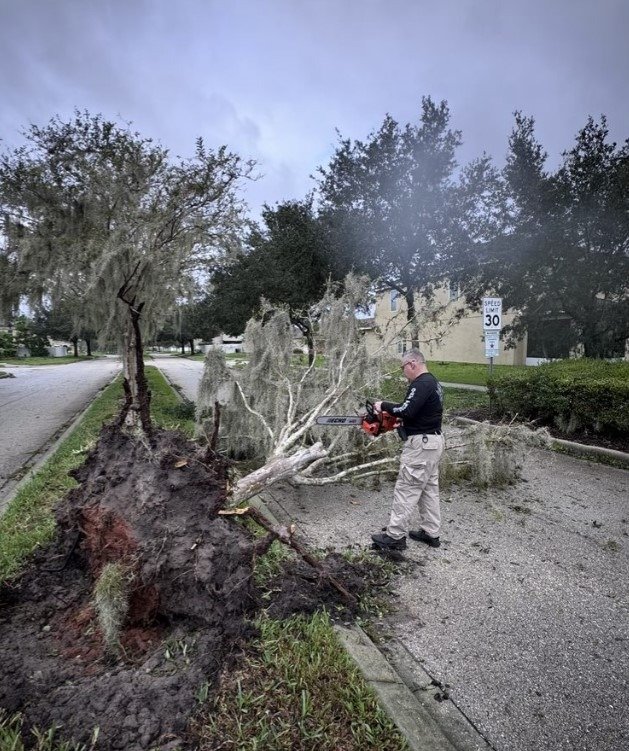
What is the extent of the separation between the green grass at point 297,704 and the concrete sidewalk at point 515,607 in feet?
1.19

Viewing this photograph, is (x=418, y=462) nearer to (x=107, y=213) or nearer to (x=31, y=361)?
(x=107, y=213)

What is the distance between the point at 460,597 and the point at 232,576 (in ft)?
5.13

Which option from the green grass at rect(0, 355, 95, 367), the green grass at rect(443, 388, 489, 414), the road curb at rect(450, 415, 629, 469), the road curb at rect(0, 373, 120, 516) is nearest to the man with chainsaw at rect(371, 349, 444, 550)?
the road curb at rect(450, 415, 629, 469)

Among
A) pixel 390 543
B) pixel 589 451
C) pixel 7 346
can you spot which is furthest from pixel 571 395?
pixel 7 346

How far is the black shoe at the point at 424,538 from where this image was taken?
390 cm

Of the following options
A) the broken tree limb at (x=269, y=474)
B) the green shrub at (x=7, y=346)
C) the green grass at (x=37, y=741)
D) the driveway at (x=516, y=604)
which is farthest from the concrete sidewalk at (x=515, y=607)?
the green shrub at (x=7, y=346)

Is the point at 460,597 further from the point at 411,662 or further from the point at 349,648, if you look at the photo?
the point at 349,648

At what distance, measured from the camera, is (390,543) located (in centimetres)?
371

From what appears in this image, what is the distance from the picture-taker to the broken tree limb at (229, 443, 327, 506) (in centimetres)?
340

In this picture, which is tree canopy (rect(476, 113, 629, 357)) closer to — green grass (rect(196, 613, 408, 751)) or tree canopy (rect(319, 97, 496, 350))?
tree canopy (rect(319, 97, 496, 350))

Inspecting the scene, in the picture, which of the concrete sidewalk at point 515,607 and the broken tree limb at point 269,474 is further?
the broken tree limb at point 269,474

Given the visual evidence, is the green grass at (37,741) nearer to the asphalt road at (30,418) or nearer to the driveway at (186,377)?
the asphalt road at (30,418)

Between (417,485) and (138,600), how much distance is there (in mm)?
2202

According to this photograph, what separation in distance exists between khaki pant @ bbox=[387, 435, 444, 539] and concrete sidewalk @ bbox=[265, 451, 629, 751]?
226mm
